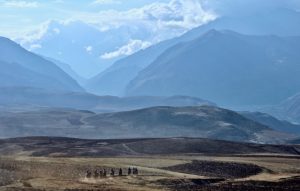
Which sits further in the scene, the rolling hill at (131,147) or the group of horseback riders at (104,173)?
the rolling hill at (131,147)

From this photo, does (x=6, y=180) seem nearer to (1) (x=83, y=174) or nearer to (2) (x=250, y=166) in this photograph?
(1) (x=83, y=174)

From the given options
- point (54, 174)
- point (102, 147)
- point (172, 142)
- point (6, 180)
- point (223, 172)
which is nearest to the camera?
point (6, 180)

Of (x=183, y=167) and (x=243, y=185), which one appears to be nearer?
(x=243, y=185)

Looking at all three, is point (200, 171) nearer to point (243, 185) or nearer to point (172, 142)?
point (243, 185)

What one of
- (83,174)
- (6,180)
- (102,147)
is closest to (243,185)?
(83,174)

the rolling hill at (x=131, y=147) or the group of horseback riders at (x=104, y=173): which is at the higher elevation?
the rolling hill at (x=131, y=147)

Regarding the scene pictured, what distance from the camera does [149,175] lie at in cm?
7394

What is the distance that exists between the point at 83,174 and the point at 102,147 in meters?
58.9

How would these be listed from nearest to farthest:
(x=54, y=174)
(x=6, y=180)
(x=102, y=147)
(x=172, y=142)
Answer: (x=6, y=180) < (x=54, y=174) < (x=102, y=147) < (x=172, y=142)

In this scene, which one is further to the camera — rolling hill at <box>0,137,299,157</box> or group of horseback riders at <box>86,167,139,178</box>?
rolling hill at <box>0,137,299,157</box>

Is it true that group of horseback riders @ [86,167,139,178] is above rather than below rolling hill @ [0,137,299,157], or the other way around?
below

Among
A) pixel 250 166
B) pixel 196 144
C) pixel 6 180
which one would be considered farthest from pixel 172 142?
pixel 6 180

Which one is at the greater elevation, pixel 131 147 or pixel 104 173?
pixel 131 147

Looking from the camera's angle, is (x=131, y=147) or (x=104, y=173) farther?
(x=131, y=147)
